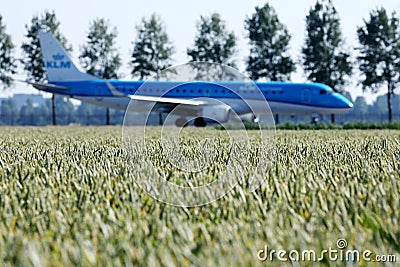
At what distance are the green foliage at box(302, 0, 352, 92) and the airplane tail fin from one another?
1665 centimetres

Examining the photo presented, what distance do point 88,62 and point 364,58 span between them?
60.9 ft

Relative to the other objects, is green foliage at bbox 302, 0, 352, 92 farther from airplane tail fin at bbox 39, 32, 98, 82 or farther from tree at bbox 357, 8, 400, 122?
airplane tail fin at bbox 39, 32, 98, 82

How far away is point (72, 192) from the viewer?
3533 millimetres

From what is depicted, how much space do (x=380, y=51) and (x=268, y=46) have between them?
7431 mm

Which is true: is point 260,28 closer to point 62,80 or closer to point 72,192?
point 62,80

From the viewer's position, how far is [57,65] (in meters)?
36.2

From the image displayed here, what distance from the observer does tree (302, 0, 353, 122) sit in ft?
147

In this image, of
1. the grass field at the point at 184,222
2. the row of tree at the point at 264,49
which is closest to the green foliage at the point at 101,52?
the row of tree at the point at 264,49

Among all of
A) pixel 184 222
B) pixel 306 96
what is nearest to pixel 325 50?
pixel 306 96

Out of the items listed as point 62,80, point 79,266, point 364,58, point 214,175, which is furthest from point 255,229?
point 364,58
